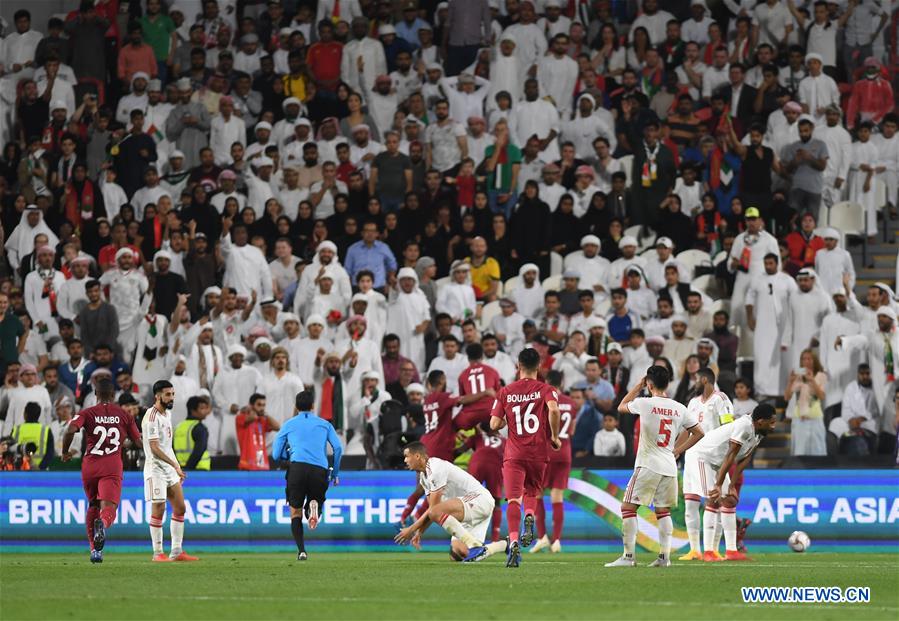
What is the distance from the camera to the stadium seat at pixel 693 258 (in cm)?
2734

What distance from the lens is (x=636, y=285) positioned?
86.3 feet

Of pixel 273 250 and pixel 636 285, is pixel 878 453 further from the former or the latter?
pixel 273 250

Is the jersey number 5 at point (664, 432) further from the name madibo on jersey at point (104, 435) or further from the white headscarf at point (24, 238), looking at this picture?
the white headscarf at point (24, 238)

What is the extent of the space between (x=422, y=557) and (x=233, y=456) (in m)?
4.39

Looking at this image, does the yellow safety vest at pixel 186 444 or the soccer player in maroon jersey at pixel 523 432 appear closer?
the soccer player in maroon jersey at pixel 523 432

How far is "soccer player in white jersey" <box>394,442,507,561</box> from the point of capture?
1758cm

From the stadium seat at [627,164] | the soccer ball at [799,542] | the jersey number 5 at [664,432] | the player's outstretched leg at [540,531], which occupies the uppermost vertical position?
the stadium seat at [627,164]

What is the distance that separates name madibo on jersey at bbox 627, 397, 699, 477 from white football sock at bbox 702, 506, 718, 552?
167 centimetres

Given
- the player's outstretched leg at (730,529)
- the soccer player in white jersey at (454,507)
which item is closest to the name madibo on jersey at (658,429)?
the player's outstretched leg at (730,529)

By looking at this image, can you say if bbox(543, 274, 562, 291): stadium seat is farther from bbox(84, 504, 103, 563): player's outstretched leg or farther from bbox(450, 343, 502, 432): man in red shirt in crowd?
bbox(84, 504, 103, 563): player's outstretched leg

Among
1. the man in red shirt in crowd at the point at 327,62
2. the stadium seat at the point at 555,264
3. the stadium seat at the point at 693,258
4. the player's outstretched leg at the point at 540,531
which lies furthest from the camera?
the man in red shirt in crowd at the point at 327,62

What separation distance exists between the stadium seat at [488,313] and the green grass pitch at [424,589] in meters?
7.68

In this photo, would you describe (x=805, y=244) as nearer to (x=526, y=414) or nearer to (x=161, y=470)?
(x=526, y=414)

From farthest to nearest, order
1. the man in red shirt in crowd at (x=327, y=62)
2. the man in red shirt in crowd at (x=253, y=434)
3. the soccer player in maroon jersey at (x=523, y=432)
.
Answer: the man in red shirt in crowd at (x=327, y=62) < the man in red shirt in crowd at (x=253, y=434) < the soccer player in maroon jersey at (x=523, y=432)
